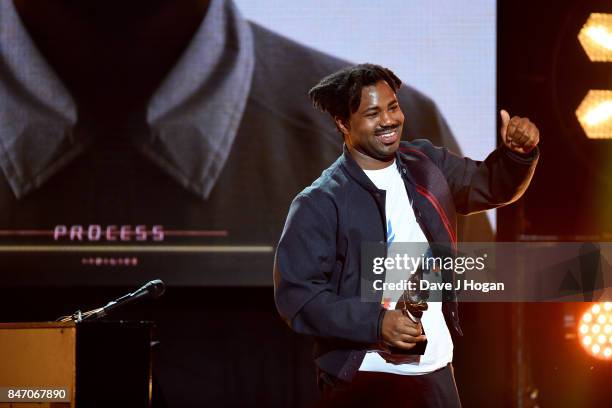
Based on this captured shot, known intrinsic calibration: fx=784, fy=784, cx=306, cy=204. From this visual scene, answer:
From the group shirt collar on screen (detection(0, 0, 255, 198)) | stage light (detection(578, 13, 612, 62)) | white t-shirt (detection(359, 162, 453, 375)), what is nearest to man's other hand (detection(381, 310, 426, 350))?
white t-shirt (detection(359, 162, 453, 375))

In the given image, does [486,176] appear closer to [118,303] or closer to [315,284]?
[315,284]

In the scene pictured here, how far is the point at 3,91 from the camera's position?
374cm

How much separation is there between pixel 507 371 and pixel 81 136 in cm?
232

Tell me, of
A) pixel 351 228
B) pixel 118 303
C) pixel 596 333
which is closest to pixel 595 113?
pixel 596 333

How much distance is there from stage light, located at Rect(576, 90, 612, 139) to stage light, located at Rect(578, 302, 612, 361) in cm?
88

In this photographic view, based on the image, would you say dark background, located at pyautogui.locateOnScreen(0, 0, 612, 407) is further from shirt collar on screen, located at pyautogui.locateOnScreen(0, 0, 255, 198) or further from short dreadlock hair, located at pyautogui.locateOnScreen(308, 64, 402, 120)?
short dreadlock hair, located at pyautogui.locateOnScreen(308, 64, 402, 120)

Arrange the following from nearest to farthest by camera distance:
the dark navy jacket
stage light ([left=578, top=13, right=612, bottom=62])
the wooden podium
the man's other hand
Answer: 1. the man's other hand
2. the dark navy jacket
3. the wooden podium
4. stage light ([left=578, top=13, right=612, bottom=62])

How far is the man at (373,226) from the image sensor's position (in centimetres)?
200

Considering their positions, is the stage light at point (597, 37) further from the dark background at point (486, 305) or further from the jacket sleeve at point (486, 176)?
the jacket sleeve at point (486, 176)

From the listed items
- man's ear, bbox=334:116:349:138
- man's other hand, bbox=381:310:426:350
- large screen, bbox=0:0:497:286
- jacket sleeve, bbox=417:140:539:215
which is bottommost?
man's other hand, bbox=381:310:426:350

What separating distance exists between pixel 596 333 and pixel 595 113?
1067mm

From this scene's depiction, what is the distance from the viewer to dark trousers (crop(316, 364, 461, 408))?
2.05 m

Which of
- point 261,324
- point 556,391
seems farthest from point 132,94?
point 556,391

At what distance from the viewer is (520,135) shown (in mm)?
2090
